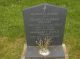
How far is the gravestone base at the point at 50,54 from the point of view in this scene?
488 cm

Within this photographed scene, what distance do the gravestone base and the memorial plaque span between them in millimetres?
124

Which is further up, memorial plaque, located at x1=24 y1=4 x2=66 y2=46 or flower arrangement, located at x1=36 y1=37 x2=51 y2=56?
memorial plaque, located at x1=24 y1=4 x2=66 y2=46

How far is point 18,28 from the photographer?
21.3 feet

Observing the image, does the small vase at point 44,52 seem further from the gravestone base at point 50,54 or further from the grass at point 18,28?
the grass at point 18,28

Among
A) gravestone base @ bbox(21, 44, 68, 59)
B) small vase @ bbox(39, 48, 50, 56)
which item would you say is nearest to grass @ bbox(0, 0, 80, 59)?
gravestone base @ bbox(21, 44, 68, 59)

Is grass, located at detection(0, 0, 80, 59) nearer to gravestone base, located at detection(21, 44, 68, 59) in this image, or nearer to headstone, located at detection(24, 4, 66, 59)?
gravestone base, located at detection(21, 44, 68, 59)

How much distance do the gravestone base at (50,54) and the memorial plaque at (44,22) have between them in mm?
124

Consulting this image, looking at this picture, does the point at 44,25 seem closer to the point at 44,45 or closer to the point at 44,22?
the point at 44,22

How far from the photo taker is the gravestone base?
488 centimetres

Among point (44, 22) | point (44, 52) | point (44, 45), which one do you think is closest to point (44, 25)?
point (44, 22)

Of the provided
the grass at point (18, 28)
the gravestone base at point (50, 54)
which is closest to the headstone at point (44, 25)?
the gravestone base at point (50, 54)

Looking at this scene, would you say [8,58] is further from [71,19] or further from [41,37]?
[71,19]

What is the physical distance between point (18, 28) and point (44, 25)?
167 centimetres

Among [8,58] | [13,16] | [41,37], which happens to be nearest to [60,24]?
[41,37]
